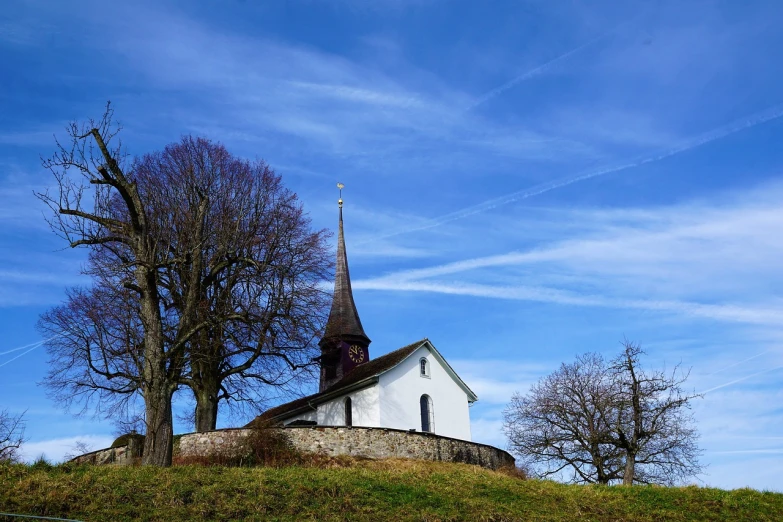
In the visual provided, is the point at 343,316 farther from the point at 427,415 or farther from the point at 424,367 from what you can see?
the point at 427,415

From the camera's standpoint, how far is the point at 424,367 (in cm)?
3512

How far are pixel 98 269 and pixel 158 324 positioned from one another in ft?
21.8

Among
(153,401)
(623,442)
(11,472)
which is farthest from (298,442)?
(623,442)

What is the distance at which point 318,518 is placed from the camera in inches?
619

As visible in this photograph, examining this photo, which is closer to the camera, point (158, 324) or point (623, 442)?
point (158, 324)

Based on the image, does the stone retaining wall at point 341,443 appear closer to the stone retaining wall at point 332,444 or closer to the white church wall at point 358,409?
the stone retaining wall at point 332,444

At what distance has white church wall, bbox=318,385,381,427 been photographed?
107 ft

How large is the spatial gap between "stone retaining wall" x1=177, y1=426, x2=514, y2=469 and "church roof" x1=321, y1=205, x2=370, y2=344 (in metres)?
11.4

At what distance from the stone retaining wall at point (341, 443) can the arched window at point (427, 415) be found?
19.7 ft

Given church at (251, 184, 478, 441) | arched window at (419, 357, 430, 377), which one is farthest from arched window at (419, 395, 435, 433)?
arched window at (419, 357, 430, 377)

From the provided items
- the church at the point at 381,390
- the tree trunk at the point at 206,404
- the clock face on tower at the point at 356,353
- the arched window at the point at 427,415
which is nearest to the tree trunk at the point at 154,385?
the tree trunk at the point at 206,404

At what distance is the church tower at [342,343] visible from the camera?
1515 inches

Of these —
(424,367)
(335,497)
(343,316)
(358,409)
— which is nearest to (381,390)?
(358,409)

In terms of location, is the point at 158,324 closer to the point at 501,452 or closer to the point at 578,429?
the point at 501,452
